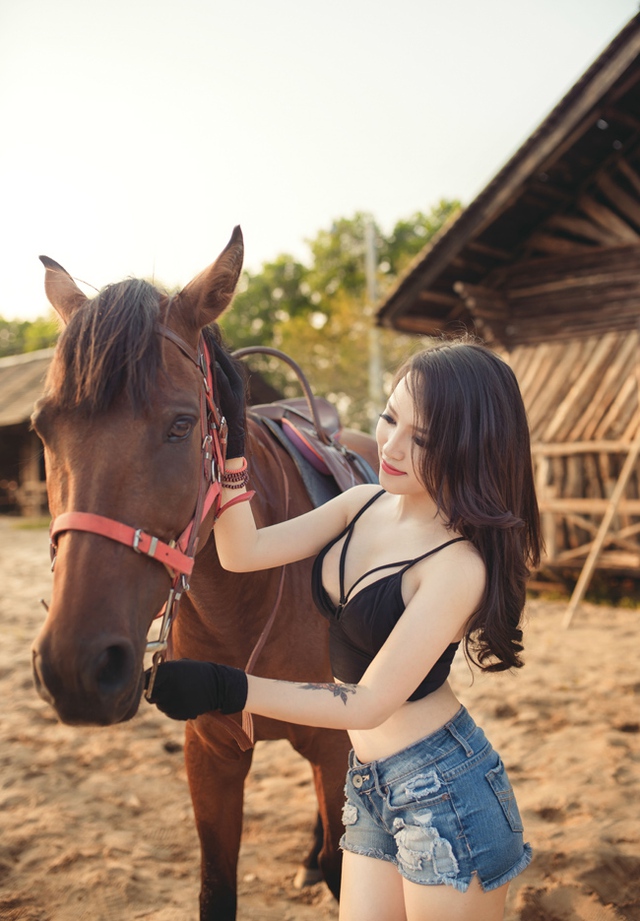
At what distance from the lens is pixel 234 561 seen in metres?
1.68

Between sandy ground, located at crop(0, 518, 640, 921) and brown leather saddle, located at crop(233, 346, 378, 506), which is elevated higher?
brown leather saddle, located at crop(233, 346, 378, 506)

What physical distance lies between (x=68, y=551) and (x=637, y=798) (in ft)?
9.96

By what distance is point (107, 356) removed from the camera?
1.33 m

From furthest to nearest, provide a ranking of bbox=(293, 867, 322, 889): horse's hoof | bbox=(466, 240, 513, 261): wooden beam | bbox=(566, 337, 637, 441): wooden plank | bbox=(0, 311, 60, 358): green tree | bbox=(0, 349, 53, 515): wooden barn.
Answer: bbox=(0, 311, 60, 358): green tree → bbox=(0, 349, 53, 515): wooden barn → bbox=(466, 240, 513, 261): wooden beam → bbox=(566, 337, 637, 441): wooden plank → bbox=(293, 867, 322, 889): horse's hoof

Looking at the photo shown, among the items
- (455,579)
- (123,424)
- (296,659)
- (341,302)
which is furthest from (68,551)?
(341,302)

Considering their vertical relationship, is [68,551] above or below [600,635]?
above

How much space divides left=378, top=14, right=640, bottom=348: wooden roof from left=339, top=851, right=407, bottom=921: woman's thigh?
6965mm

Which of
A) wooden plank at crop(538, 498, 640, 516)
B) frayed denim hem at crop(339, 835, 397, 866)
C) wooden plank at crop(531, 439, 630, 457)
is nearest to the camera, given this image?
frayed denim hem at crop(339, 835, 397, 866)

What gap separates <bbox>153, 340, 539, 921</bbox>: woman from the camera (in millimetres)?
1316

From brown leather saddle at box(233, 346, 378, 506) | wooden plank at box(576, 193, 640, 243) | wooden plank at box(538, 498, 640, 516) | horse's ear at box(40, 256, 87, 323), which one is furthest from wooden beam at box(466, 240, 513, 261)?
horse's ear at box(40, 256, 87, 323)

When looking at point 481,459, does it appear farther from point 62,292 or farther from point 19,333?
point 19,333

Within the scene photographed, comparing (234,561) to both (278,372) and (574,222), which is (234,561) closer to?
(574,222)

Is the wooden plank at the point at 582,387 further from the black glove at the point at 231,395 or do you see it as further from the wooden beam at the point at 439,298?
the black glove at the point at 231,395

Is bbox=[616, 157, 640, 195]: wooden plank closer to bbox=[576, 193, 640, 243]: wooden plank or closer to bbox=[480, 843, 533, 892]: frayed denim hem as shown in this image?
bbox=[576, 193, 640, 243]: wooden plank
